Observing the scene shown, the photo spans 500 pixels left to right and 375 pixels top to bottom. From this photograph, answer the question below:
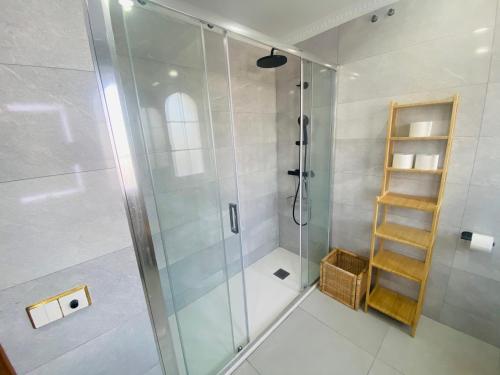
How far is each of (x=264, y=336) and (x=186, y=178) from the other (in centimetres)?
139

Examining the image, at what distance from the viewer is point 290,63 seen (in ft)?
6.79

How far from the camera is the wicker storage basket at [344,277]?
1821mm

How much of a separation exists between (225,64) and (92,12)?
71 centimetres

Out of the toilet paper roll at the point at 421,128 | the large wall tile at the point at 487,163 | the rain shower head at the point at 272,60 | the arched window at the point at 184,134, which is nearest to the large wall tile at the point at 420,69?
the toilet paper roll at the point at 421,128

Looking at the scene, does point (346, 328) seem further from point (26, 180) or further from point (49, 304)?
point (26, 180)

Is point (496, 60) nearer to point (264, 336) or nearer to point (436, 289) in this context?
point (436, 289)

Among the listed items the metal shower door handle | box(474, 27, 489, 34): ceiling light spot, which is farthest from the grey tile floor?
box(474, 27, 489, 34): ceiling light spot

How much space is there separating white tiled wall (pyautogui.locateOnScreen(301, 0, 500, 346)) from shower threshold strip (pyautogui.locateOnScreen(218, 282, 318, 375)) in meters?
1.00

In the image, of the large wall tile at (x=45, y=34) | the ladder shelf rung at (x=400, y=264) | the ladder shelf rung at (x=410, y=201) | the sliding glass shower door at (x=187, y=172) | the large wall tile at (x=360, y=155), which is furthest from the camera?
the large wall tile at (x=360, y=155)

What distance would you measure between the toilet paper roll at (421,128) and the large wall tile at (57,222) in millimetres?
1806

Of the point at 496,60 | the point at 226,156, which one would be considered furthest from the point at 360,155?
the point at 226,156

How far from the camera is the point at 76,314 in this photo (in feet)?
2.38

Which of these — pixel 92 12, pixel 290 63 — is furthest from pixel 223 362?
pixel 290 63

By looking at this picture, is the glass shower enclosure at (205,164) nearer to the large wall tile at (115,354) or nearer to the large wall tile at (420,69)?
the large wall tile at (115,354)
